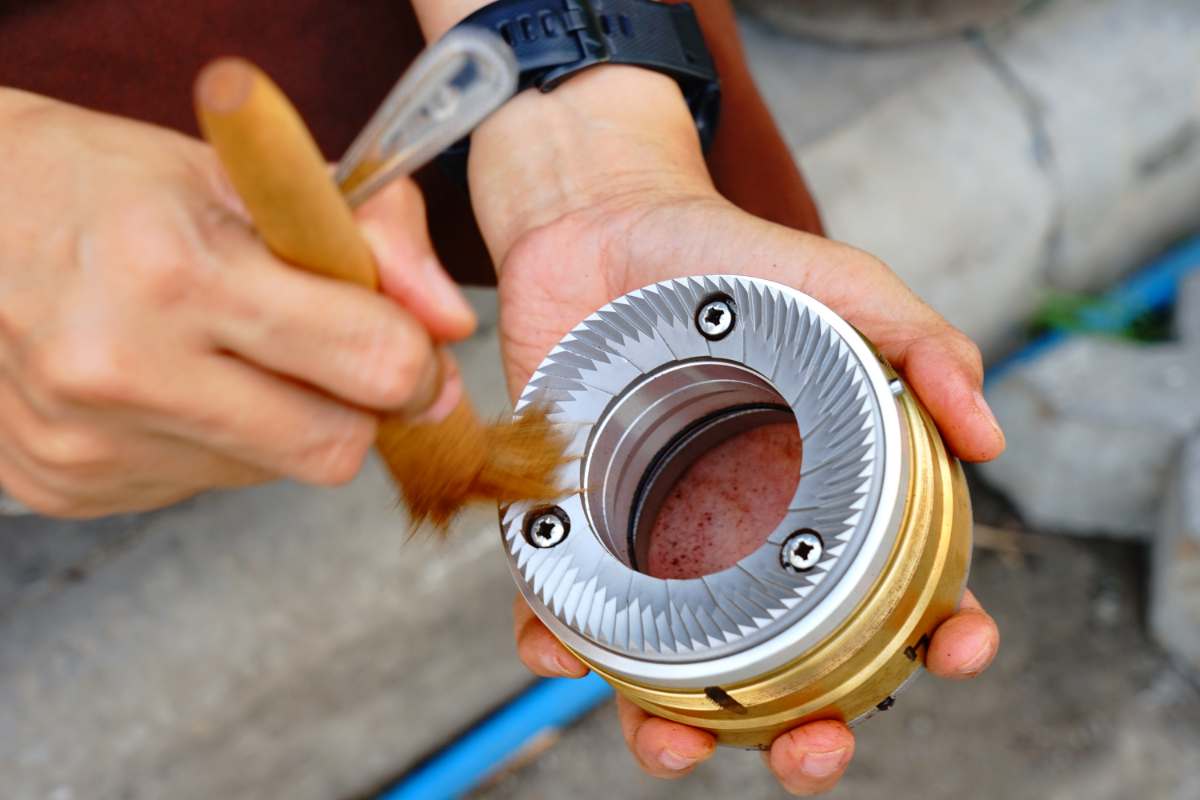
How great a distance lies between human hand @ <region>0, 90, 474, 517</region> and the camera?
20.5 inches

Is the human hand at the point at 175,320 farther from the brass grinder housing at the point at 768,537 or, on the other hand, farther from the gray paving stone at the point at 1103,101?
the gray paving stone at the point at 1103,101

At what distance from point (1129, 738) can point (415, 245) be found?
1.16m

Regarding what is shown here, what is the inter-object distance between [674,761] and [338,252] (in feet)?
1.26

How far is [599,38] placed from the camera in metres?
0.85

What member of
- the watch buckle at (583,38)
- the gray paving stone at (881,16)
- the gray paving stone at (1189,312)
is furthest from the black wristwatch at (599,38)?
the gray paving stone at (1189,312)

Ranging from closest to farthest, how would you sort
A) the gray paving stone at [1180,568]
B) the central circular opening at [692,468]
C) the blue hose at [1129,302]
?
the central circular opening at [692,468], the gray paving stone at [1180,568], the blue hose at [1129,302]

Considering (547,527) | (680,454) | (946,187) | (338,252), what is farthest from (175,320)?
(946,187)

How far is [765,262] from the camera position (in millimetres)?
757

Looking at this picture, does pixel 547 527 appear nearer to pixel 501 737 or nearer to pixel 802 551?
pixel 802 551

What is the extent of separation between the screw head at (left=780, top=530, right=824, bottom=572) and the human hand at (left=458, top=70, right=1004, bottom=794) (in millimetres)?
121

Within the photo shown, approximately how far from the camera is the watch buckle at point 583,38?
2.77 ft

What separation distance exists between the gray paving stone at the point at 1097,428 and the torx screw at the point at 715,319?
0.90 meters

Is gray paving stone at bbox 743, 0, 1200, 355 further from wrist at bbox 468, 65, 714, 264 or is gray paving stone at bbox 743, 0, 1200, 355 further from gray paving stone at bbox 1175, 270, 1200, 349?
wrist at bbox 468, 65, 714, 264

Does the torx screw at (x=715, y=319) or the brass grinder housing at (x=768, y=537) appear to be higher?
the torx screw at (x=715, y=319)
